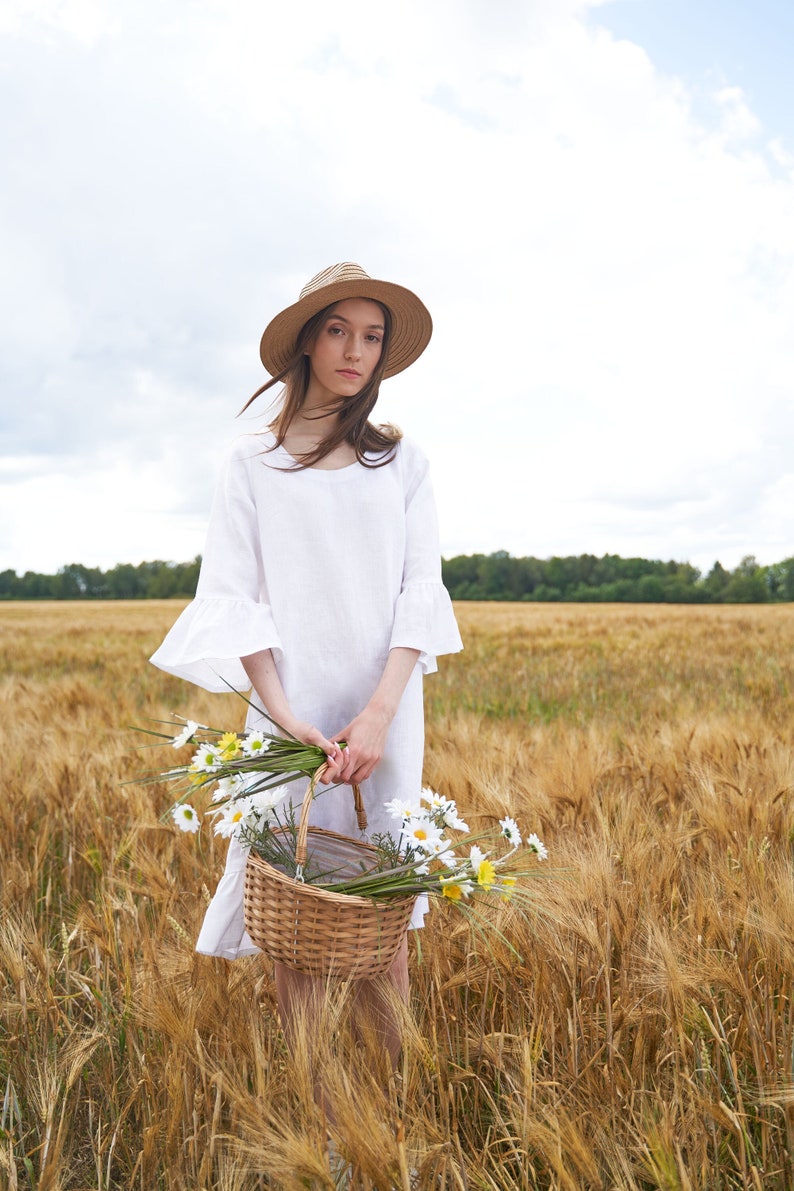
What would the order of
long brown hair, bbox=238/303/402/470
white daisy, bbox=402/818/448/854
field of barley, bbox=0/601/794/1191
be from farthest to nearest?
long brown hair, bbox=238/303/402/470
white daisy, bbox=402/818/448/854
field of barley, bbox=0/601/794/1191

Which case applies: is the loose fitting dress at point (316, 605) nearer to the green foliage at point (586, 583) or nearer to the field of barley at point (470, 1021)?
the field of barley at point (470, 1021)

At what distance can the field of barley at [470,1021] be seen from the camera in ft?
A: 4.16

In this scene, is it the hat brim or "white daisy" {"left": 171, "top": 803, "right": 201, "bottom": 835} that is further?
the hat brim

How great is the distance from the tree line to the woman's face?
154 feet

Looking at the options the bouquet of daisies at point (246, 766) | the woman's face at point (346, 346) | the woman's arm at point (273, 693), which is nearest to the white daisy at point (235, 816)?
the bouquet of daisies at point (246, 766)

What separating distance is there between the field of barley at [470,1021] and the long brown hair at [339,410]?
1.01 metres

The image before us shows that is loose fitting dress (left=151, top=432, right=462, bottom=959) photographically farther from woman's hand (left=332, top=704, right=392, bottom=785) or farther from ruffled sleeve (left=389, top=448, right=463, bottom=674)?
woman's hand (left=332, top=704, right=392, bottom=785)

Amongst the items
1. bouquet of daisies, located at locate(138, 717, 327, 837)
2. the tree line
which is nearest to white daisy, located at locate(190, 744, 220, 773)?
bouquet of daisies, located at locate(138, 717, 327, 837)

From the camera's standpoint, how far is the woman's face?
181 cm

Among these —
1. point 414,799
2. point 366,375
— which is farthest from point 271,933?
point 366,375

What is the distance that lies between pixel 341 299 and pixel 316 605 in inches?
25.8

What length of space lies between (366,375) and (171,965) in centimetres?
134

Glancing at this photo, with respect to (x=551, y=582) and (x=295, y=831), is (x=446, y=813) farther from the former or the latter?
(x=551, y=582)

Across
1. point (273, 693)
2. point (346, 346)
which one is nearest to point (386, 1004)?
point (273, 693)
